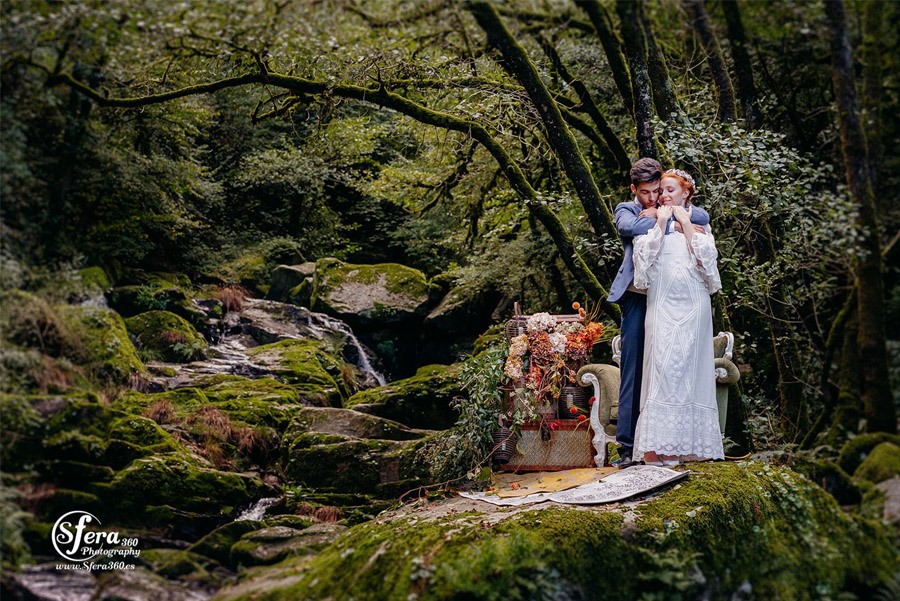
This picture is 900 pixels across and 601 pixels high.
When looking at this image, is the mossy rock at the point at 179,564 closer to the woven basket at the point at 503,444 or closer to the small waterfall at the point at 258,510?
the small waterfall at the point at 258,510

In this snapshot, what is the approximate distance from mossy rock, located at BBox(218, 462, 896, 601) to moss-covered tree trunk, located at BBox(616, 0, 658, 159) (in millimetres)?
2841

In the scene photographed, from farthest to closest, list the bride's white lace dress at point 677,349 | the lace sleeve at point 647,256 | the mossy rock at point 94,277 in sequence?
the lace sleeve at point 647,256, the bride's white lace dress at point 677,349, the mossy rock at point 94,277

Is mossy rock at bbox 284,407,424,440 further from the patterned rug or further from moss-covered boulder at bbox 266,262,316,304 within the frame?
moss-covered boulder at bbox 266,262,316,304

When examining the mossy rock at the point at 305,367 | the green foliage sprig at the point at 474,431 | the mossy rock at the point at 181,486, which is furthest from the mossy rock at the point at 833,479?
the mossy rock at the point at 305,367

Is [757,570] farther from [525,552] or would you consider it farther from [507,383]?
[507,383]

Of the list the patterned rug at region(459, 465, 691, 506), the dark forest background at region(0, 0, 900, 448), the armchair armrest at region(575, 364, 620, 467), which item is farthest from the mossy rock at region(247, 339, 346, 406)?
the patterned rug at region(459, 465, 691, 506)

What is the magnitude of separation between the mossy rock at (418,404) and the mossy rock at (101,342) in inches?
183

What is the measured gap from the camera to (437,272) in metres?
16.1

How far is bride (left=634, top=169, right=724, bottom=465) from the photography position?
541 cm

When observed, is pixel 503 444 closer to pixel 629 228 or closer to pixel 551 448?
pixel 551 448

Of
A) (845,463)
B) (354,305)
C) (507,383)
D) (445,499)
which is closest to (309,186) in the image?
(354,305)

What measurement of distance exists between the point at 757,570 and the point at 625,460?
1.40m

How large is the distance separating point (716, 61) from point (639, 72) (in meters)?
1.21

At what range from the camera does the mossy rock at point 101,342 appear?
14.9 ft
